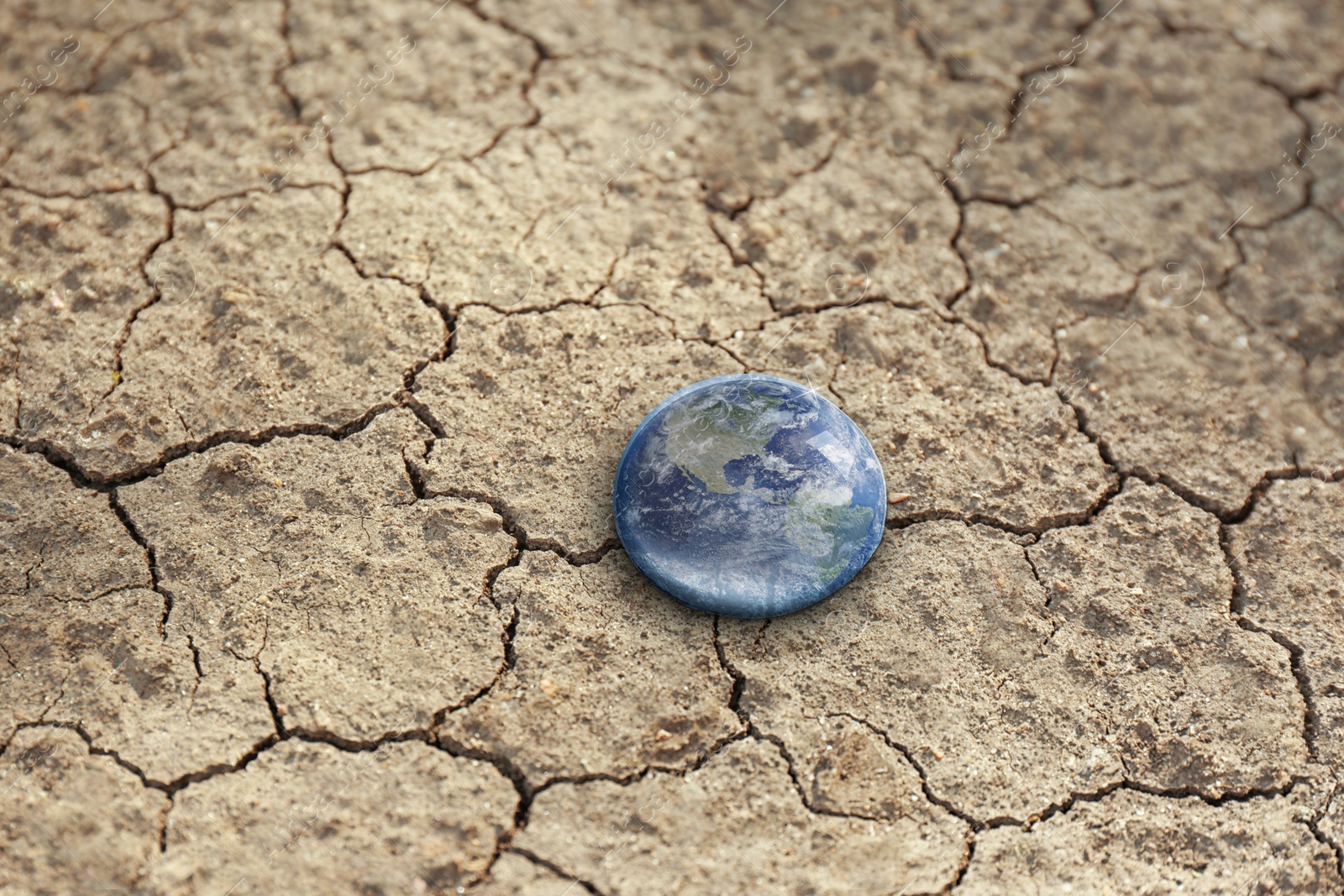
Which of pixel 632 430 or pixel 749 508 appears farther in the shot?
pixel 632 430

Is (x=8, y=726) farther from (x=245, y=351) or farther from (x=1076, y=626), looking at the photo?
(x=1076, y=626)

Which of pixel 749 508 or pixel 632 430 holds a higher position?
pixel 749 508

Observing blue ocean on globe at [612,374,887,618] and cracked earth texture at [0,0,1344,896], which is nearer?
cracked earth texture at [0,0,1344,896]

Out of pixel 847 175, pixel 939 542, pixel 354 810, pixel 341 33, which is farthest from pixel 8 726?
pixel 847 175

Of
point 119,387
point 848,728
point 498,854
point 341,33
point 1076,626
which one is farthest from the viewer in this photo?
point 341,33
